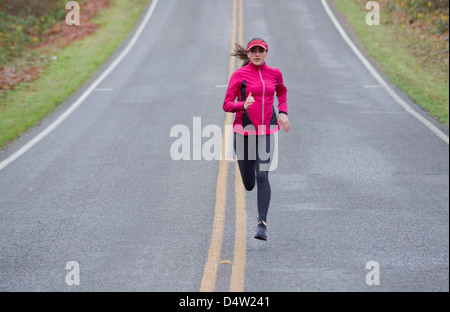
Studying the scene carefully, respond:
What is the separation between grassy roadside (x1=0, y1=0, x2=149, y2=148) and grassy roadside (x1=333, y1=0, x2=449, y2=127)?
9.40 m

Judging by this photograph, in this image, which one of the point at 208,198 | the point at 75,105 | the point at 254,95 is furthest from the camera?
the point at 75,105

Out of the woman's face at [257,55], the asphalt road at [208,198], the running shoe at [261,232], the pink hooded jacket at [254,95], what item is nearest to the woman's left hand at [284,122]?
the pink hooded jacket at [254,95]

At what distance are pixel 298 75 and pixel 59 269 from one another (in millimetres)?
13370

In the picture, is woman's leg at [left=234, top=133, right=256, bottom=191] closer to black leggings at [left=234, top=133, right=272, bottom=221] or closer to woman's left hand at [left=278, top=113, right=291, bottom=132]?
black leggings at [left=234, top=133, right=272, bottom=221]

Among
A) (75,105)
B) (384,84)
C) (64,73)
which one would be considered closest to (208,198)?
(75,105)

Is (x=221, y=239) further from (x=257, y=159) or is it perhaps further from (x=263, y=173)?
(x=257, y=159)

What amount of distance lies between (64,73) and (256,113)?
14518mm

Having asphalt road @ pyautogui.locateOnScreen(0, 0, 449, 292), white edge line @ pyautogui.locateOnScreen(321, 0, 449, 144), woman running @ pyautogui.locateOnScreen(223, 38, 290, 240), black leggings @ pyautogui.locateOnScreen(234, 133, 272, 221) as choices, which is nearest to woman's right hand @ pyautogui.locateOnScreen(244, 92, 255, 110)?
woman running @ pyautogui.locateOnScreen(223, 38, 290, 240)

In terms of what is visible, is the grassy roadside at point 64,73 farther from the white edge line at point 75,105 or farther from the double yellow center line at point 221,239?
the double yellow center line at point 221,239

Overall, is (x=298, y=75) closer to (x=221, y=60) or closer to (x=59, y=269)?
(x=221, y=60)

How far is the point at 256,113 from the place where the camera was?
6.57 metres

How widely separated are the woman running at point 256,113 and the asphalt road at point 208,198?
29.7 inches

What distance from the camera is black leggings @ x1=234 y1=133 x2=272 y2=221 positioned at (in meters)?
6.66

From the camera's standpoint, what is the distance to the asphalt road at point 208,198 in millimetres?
6000
